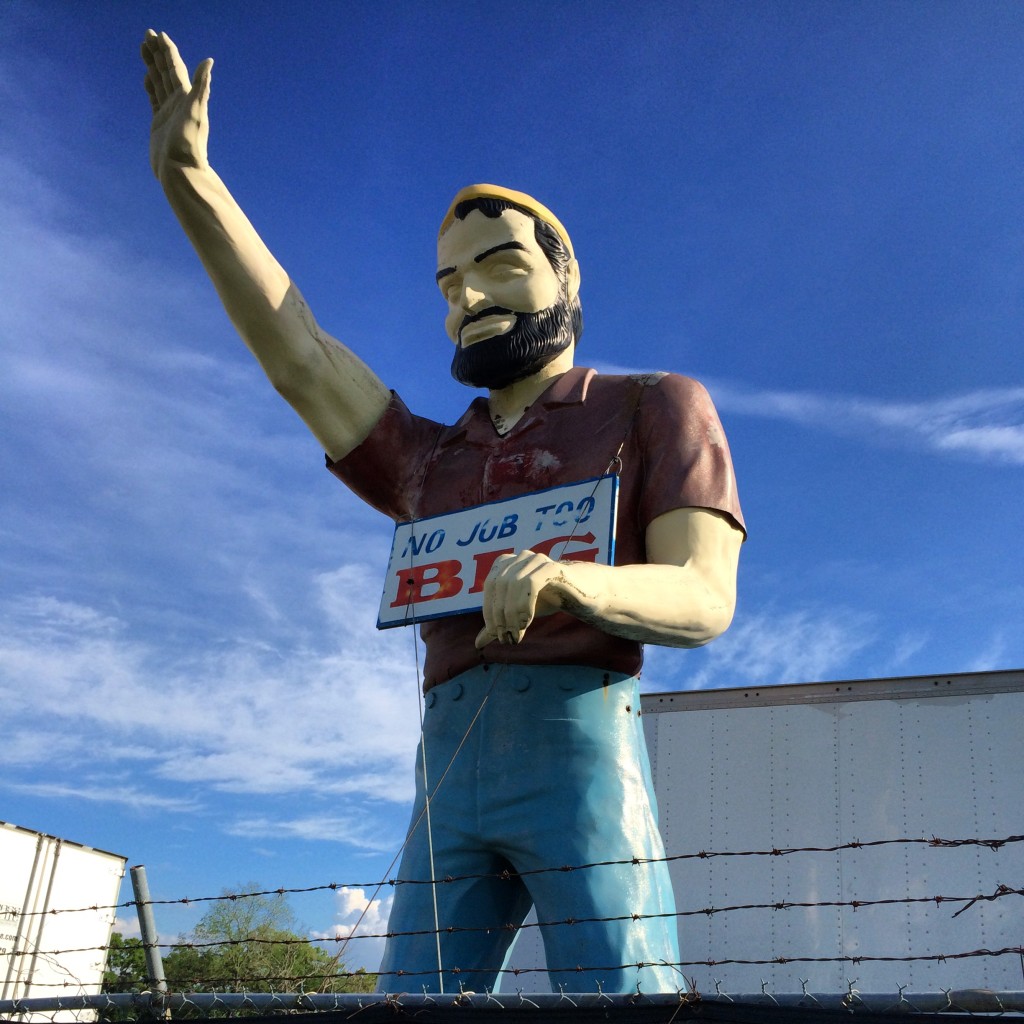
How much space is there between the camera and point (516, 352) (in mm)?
3627

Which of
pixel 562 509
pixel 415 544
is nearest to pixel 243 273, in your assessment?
pixel 415 544

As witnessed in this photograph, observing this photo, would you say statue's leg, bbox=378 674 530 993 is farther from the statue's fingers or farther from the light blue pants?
the statue's fingers

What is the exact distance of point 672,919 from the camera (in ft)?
10.3

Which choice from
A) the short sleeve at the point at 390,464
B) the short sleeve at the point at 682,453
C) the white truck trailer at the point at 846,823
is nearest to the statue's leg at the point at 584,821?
the short sleeve at the point at 682,453

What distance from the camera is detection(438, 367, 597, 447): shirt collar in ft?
11.8

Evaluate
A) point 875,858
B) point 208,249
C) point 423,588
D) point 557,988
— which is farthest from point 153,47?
point 875,858

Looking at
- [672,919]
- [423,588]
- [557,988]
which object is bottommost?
[557,988]

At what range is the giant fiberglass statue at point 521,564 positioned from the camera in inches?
114

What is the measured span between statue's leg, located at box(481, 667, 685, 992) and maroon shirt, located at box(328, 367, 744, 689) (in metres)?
0.10

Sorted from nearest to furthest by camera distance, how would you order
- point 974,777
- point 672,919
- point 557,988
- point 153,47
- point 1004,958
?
point 557,988, point 672,919, point 153,47, point 1004,958, point 974,777

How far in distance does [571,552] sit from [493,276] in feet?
3.50

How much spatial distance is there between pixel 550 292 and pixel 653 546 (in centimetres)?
99

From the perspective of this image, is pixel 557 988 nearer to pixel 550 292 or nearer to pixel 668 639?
pixel 668 639

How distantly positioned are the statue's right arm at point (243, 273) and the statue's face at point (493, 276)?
16.9 inches
